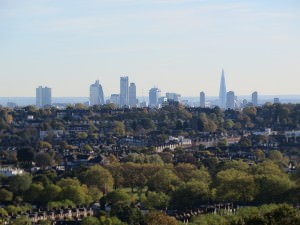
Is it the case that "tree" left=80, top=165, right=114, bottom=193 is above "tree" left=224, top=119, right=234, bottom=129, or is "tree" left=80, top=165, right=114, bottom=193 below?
below

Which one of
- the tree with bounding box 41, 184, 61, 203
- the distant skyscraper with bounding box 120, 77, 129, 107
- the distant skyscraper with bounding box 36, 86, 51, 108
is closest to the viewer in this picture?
the tree with bounding box 41, 184, 61, 203

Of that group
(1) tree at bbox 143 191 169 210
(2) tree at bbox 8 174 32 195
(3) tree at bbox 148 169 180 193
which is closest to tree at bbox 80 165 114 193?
(3) tree at bbox 148 169 180 193

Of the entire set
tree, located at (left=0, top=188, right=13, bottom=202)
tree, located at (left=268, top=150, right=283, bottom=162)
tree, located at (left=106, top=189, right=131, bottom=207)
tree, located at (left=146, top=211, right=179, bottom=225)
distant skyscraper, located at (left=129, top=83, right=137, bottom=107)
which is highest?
distant skyscraper, located at (left=129, top=83, right=137, bottom=107)

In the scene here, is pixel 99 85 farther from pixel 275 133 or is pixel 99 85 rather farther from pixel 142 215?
pixel 142 215

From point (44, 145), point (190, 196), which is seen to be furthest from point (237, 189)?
point (44, 145)

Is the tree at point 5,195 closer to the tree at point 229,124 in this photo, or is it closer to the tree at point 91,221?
the tree at point 91,221

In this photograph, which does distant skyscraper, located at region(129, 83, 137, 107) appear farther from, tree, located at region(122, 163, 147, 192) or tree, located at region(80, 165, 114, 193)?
tree, located at region(80, 165, 114, 193)

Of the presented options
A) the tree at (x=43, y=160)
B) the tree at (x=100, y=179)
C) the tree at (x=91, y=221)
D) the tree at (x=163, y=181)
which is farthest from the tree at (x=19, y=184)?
the tree at (x=43, y=160)

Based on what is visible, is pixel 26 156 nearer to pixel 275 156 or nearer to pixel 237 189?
pixel 275 156

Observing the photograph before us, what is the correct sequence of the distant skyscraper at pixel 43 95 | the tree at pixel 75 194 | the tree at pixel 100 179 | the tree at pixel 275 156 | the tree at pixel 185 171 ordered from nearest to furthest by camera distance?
the tree at pixel 75 194 → the tree at pixel 100 179 → the tree at pixel 185 171 → the tree at pixel 275 156 → the distant skyscraper at pixel 43 95
